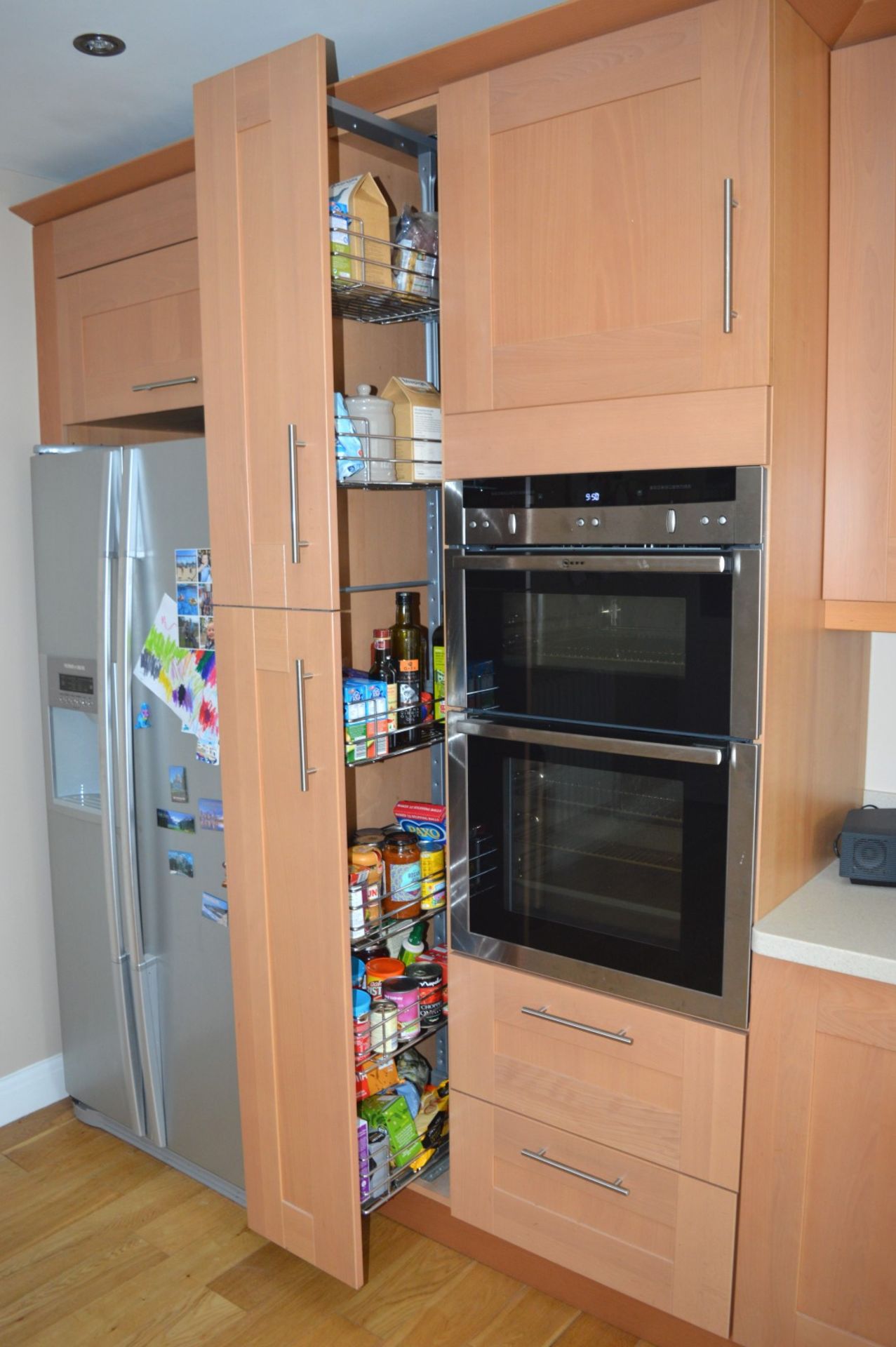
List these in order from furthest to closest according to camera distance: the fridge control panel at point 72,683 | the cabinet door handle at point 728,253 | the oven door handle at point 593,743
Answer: the fridge control panel at point 72,683, the oven door handle at point 593,743, the cabinet door handle at point 728,253

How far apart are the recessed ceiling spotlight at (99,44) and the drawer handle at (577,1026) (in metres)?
1.88

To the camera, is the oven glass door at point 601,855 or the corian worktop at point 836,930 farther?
the oven glass door at point 601,855

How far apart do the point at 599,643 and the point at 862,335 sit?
0.66 meters

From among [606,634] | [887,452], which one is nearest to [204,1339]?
[606,634]

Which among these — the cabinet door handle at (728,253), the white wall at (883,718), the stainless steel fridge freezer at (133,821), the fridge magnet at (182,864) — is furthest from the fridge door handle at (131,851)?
the white wall at (883,718)

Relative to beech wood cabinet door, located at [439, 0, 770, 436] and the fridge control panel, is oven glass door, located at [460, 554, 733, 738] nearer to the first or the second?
beech wood cabinet door, located at [439, 0, 770, 436]

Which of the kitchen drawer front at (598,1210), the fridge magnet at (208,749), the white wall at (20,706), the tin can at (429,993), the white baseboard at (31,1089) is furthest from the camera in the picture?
the white baseboard at (31,1089)

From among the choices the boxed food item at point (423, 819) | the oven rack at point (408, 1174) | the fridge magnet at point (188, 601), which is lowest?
the oven rack at point (408, 1174)

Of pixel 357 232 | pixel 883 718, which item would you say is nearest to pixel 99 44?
pixel 357 232

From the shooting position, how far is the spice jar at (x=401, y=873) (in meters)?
2.02

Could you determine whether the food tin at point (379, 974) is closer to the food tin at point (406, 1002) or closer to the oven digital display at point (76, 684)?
the food tin at point (406, 1002)

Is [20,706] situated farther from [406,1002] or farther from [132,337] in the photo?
[406,1002]

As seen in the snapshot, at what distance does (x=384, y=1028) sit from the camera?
6.55ft

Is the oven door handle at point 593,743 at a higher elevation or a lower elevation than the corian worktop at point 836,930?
higher
